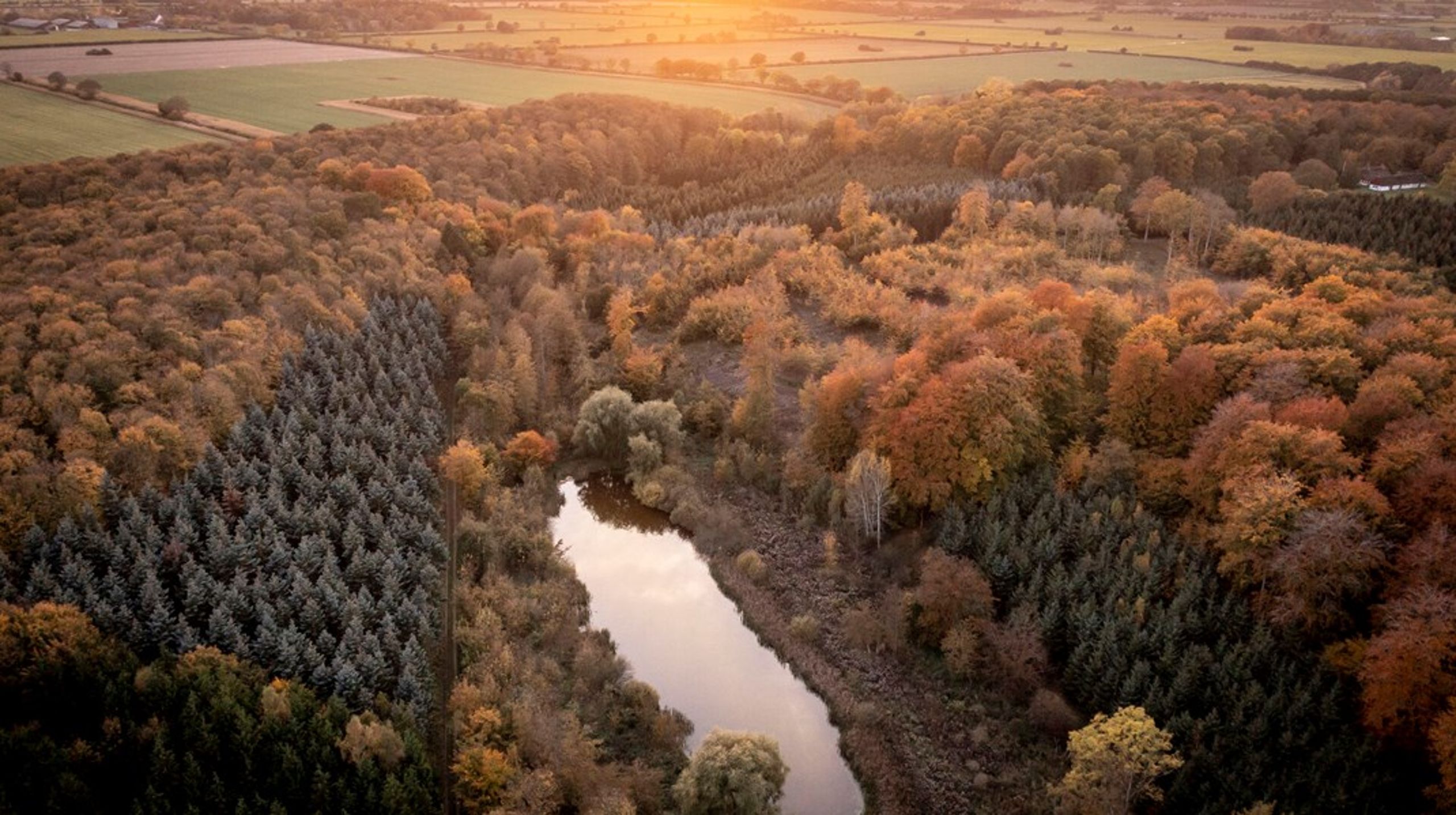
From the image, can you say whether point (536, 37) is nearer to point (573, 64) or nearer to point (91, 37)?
point (573, 64)

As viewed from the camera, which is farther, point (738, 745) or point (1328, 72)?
point (1328, 72)

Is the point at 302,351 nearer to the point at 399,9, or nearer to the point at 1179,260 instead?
the point at 1179,260

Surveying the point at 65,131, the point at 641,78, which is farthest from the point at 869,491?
the point at 641,78

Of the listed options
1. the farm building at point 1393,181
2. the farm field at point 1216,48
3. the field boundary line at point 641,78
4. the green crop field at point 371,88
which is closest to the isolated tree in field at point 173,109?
the green crop field at point 371,88

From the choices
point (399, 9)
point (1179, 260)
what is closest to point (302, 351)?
point (1179, 260)

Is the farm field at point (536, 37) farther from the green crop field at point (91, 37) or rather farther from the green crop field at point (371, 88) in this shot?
the green crop field at point (91, 37)

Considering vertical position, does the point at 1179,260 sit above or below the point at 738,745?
above
